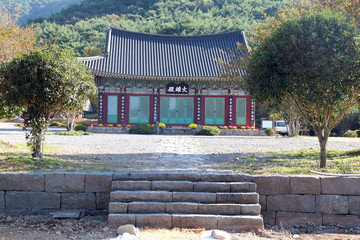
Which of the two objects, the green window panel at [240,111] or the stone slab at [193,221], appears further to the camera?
the green window panel at [240,111]

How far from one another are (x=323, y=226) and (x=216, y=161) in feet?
13.4

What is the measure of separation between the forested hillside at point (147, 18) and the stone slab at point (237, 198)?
43244 mm

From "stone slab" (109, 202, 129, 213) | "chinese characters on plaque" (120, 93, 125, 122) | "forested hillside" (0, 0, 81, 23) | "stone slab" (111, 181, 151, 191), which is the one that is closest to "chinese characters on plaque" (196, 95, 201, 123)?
"chinese characters on plaque" (120, 93, 125, 122)

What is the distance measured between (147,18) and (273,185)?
67.8 metres

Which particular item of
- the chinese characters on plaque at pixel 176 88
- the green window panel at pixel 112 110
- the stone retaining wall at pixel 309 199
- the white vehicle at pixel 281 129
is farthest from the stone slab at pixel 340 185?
the white vehicle at pixel 281 129

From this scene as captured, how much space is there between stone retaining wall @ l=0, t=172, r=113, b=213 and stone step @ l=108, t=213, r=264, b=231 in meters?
0.89

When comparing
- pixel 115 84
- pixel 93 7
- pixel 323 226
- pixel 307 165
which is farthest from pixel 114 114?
pixel 93 7

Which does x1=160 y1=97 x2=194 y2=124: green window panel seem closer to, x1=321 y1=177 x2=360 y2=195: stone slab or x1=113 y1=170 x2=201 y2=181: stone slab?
x1=113 y1=170 x2=201 y2=181: stone slab

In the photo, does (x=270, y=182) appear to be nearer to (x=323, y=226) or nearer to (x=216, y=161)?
(x=323, y=226)

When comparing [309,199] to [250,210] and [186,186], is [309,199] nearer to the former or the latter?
[250,210]

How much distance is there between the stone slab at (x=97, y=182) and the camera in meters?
6.55

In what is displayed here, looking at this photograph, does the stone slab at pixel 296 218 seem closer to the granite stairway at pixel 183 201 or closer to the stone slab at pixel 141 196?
the granite stairway at pixel 183 201

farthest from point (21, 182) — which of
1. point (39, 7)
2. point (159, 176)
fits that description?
point (39, 7)

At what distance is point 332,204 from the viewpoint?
258 inches
